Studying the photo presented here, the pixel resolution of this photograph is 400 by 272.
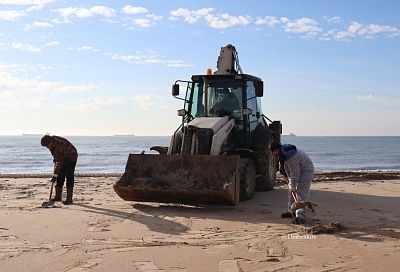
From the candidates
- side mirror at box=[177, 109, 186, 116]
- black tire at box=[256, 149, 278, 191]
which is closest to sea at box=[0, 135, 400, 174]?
black tire at box=[256, 149, 278, 191]

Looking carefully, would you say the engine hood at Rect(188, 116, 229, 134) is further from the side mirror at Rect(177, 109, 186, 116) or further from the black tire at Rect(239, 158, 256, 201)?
the black tire at Rect(239, 158, 256, 201)

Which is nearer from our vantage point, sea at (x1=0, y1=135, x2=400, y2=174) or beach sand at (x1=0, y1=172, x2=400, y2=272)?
beach sand at (x1=0, y1=172, x2=400, y2=272)

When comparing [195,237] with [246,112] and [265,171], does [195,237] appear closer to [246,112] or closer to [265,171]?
[246,112]

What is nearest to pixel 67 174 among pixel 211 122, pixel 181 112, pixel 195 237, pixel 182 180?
pixel 182 180

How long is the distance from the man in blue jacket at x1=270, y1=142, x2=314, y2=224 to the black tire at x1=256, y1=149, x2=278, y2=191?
291cm

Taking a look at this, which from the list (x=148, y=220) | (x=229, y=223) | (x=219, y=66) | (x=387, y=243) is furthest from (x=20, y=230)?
(x=219, y=66)

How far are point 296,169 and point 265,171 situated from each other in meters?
3.42

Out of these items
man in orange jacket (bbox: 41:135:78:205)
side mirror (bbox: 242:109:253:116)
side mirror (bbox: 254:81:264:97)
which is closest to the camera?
man in orange jacket (bbox: 41:135:78:205)

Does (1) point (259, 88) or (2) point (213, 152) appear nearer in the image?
(2) point (213, 152)

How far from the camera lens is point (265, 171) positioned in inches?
444

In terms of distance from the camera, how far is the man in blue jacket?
779 cm

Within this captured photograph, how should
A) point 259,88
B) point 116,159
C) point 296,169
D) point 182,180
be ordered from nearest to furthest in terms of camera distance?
point 296,169
point 182,180
point 259,88
point 116,159

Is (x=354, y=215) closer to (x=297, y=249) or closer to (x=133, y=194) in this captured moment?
(x=297, y=249)

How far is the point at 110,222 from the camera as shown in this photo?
25.6 ft
